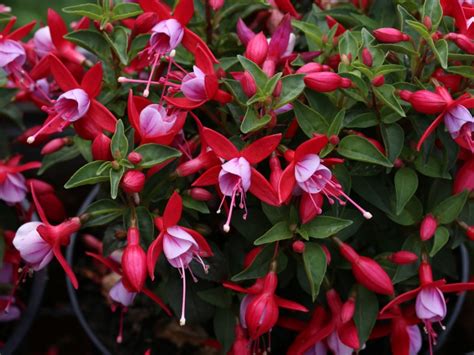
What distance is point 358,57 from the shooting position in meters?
0.84

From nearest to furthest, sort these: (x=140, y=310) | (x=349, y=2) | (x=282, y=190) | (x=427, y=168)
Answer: (x=282, y=190), (x=427, y=168), (x=349, y=2), (x=140, y=310)

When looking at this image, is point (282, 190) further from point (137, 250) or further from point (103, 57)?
point (103, 57)

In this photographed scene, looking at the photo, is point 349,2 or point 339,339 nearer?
point 339,339

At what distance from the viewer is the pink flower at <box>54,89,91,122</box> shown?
0.79 m

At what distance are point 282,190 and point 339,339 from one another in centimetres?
24

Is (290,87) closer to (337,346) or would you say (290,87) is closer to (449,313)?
(337,346)

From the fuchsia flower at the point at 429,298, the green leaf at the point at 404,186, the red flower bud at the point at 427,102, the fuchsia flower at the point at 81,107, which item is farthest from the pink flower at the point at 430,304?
the fuchsia flower at the point at 81,107

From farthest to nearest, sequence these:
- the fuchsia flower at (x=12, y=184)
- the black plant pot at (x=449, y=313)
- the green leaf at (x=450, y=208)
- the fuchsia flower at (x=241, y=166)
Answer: the black plant pot at (x=449, y=313) < the fuchsia flower at (x=12, y=184) < the green leaf at (x=450, y=208) < the fuchsia flower at (x=241, y=166)

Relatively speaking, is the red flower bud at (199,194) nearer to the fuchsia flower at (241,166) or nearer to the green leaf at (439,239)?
the fuchsia flower at (241,166)

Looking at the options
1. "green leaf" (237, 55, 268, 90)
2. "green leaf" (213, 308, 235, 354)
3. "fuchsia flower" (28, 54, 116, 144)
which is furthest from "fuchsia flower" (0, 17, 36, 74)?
"green leaf" (213, 308, 235, 354)

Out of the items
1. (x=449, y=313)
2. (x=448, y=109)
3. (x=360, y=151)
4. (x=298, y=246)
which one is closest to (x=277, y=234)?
(x=298, y=246)

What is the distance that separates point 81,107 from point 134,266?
0.20 meters

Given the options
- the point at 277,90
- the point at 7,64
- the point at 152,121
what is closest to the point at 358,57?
the point at 277,90

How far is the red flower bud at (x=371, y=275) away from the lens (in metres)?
0.82
